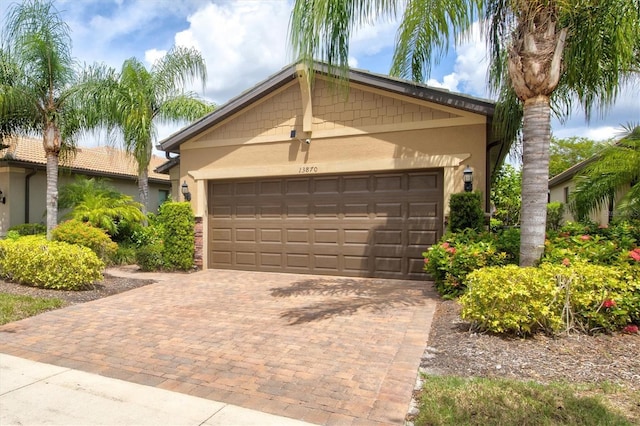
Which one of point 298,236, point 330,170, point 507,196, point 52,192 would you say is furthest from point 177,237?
point 507,196

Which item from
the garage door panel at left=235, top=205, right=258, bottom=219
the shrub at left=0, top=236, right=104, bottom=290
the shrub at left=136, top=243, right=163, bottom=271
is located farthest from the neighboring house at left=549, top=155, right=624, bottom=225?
the shrub at left=0, top=236, right=104, bottom=290

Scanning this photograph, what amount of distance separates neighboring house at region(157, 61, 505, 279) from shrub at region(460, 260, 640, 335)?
3.90 m

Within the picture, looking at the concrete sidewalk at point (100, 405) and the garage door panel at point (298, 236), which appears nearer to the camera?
the concrete sidewalk at point (100, 405)

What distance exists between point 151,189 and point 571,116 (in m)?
18.8

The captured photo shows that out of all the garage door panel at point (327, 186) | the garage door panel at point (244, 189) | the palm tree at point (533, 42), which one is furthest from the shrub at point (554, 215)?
the garage door panel at point (244, 189)

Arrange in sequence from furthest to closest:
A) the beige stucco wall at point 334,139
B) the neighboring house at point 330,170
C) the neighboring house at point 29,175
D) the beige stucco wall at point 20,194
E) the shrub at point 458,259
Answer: the beige stucco wall at point 20,194
the neighboring house at point 29,175
the neighboring house at point 330,170
the beige stucco wall at point 334,139
the shrub at point 458,259

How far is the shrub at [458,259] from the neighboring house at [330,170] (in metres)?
1.66

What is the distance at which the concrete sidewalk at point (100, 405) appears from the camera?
3363 mm

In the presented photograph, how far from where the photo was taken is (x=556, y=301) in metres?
5.16

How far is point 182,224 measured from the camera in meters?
11.0

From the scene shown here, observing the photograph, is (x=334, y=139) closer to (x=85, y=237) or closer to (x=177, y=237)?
(x=177, y=237)

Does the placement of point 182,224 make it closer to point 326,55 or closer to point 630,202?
point 326,55

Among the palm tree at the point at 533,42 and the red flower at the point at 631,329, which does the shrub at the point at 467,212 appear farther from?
the red flower at the point at 631,329

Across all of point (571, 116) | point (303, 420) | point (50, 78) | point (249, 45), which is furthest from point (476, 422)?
point (50, 78)
